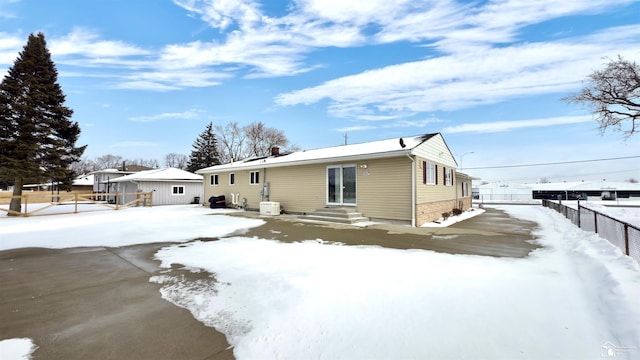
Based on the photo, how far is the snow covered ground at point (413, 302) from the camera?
2312 mm

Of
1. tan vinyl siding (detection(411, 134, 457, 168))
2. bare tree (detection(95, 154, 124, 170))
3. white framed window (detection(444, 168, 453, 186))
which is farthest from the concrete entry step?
bare tree (detection(95, 154, 124, 170))

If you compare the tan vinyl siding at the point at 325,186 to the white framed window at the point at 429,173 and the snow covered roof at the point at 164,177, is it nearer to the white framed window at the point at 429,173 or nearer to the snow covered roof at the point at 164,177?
the white framed window at the point at 429,173

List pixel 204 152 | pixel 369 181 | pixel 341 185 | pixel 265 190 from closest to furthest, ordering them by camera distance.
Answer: pixel 369 181
pixel 341 185
pixel 265 190
pixel 204 152

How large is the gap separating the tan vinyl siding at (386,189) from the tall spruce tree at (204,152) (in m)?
30.1

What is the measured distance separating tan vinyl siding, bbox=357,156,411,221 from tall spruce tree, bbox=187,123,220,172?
30112 mm

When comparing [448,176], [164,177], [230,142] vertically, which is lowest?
[448,176]

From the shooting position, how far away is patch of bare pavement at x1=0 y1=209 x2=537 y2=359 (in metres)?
2.35

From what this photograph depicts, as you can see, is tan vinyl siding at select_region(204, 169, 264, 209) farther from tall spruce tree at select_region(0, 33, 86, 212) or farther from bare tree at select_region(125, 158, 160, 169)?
bare tree at select_region(125, 158, 160, 169)

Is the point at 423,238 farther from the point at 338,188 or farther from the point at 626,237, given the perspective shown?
the point at 338,188

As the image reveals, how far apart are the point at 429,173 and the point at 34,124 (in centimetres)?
2162

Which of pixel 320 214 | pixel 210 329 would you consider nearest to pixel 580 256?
pixel 210 329

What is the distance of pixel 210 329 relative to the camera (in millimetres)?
2668

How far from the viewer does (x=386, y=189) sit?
11086mm

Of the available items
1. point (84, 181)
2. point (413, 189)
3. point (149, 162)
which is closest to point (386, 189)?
point (413, 189)
